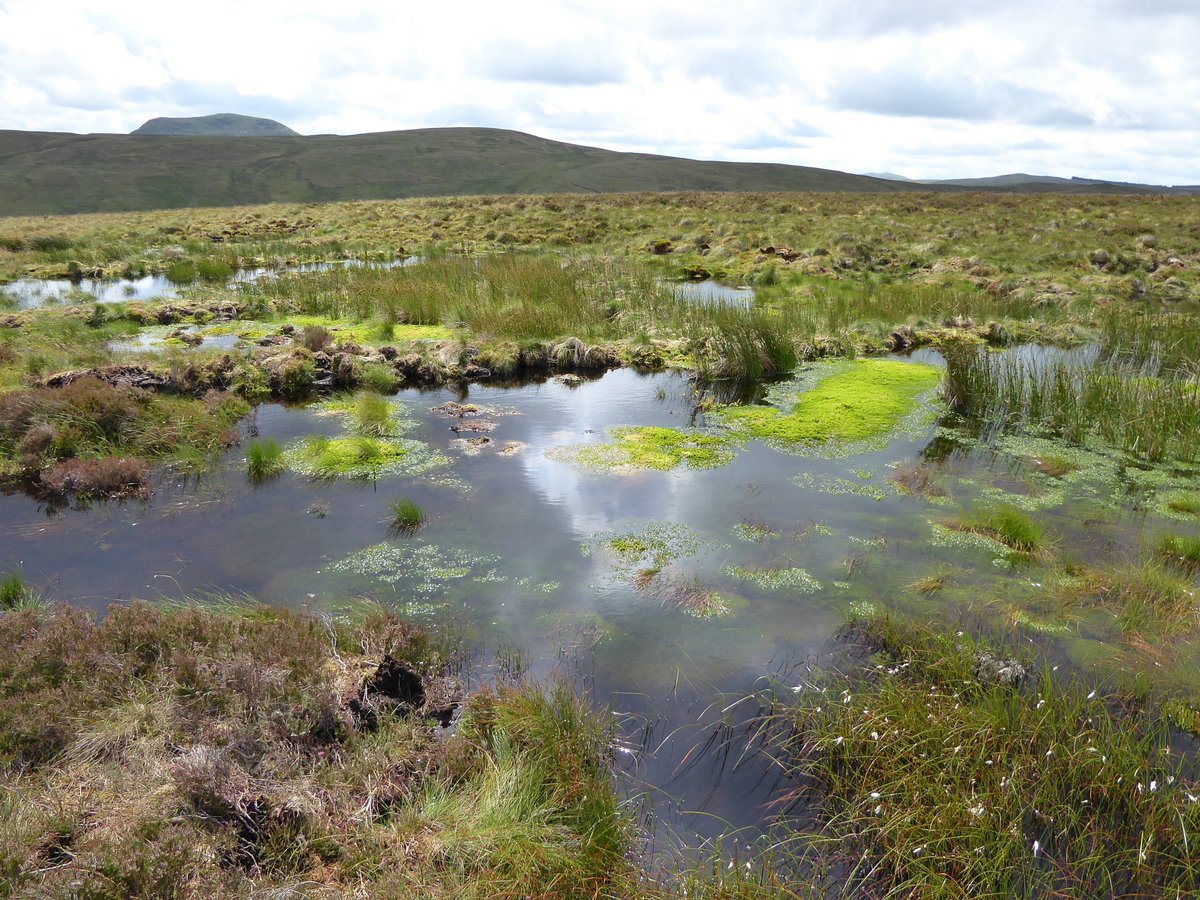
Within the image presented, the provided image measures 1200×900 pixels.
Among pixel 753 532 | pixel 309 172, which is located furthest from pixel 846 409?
pixel 309 172

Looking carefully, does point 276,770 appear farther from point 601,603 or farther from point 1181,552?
point 1181,552

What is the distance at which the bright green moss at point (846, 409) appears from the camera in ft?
28.7

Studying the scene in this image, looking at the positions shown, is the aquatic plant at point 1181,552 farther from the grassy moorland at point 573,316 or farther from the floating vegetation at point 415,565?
the floating vegetation at point 415,565

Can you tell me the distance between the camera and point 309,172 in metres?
88.0

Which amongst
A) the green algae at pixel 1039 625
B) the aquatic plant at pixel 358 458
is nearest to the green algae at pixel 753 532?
the green algae at pixel 1039 625

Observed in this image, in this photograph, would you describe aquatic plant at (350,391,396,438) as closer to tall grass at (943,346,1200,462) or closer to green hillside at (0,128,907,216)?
tall grass at (943,346,1200,462)

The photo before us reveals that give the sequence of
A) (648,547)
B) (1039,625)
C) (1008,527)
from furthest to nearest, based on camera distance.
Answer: (648,547) → (1008,527) → (1039,625)

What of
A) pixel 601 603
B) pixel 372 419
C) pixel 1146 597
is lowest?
pixel 601 603

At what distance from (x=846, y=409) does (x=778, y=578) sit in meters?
4.66

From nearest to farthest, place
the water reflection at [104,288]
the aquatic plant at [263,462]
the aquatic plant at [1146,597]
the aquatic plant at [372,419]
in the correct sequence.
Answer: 1. the aquatic plant at [1146,597]
2. the aquatic plant at [263,462]
3. the aquatic plant at [372,419]
4. the water reflection at [104,288]

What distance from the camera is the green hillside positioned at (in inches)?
2894

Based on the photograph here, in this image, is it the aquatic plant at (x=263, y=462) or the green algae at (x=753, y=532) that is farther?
the aquatic plant at (x=263, y=462)

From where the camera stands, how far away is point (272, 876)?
9.56ft

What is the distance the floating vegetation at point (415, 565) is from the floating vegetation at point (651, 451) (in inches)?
89.7
